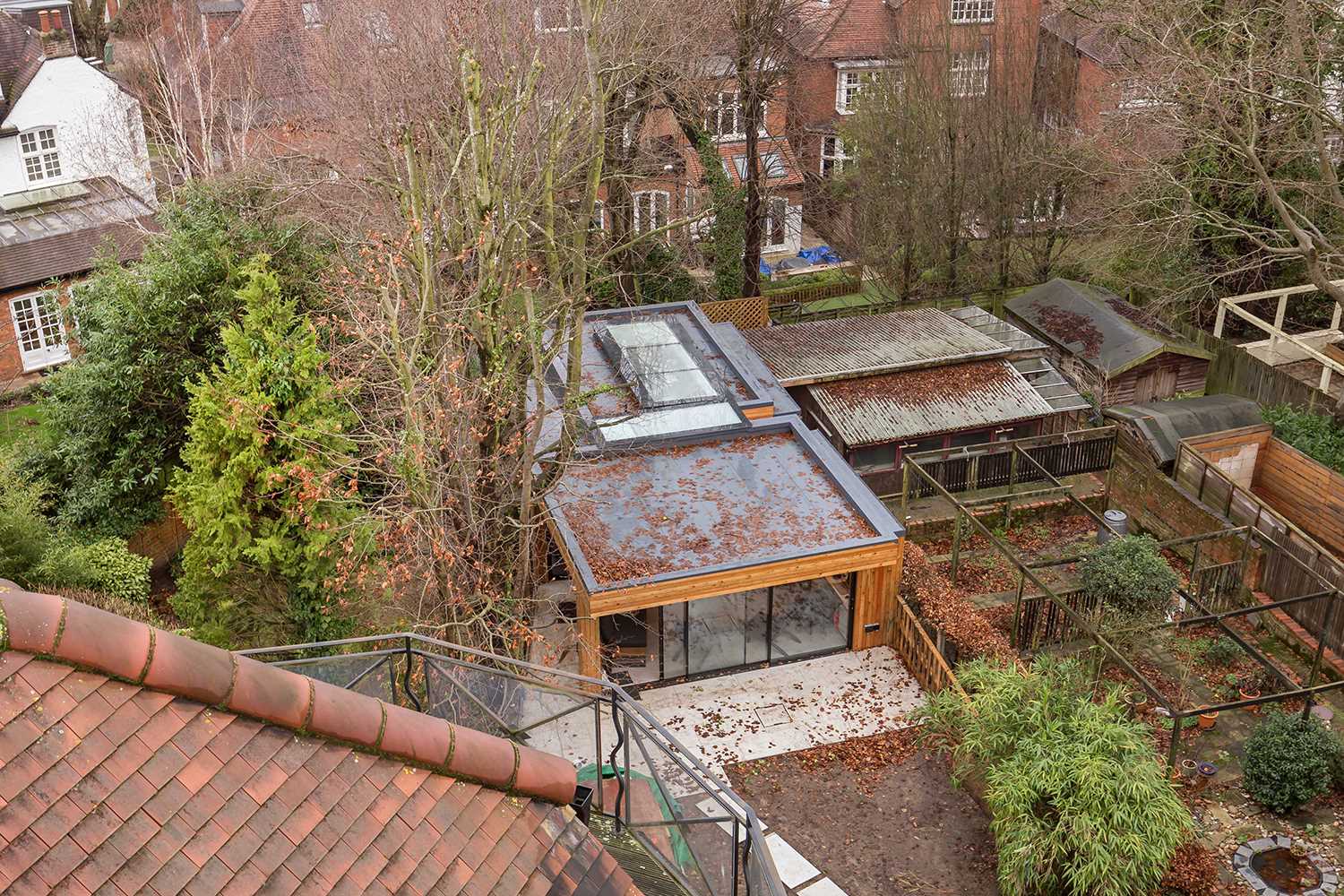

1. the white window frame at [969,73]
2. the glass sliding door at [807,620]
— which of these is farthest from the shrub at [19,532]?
the white window frame at [969,73]

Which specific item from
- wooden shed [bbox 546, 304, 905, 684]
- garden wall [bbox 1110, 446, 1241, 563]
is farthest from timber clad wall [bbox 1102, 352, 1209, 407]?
wooden shed [bbox 546, 304, 905, 684]

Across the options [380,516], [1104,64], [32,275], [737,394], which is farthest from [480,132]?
[1104,64]

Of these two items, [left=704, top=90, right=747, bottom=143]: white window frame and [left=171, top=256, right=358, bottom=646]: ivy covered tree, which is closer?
[left=171, top=256, right=358, bottom=646]: ivy covered tree

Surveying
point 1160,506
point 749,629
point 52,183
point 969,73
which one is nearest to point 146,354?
point 749,629

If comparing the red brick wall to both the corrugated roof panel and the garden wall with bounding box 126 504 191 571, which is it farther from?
the corrugated roof panel

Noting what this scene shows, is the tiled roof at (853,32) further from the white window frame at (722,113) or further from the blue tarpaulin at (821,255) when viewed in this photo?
the blue tarpaulin at (821,255)
